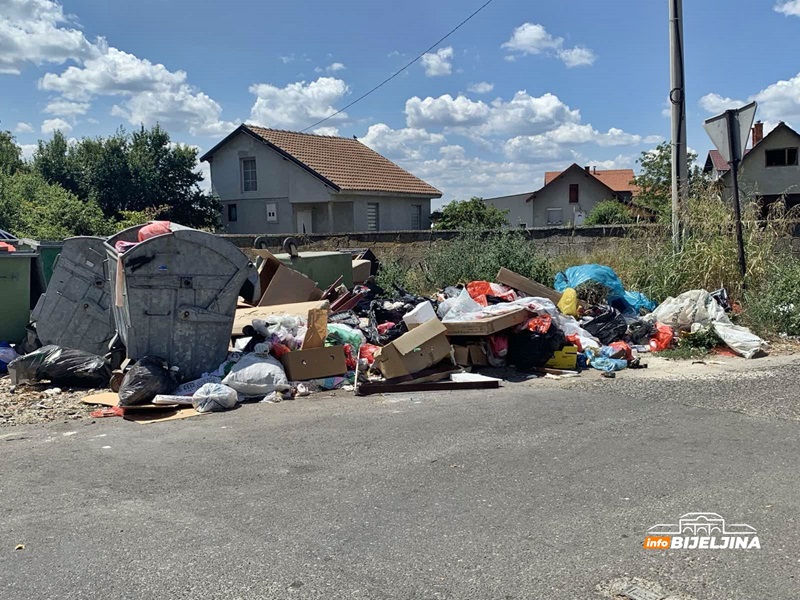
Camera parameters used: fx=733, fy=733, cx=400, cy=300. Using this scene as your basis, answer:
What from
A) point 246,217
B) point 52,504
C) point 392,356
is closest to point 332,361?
point 392,356

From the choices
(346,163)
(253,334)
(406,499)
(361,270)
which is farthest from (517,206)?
(406,499)

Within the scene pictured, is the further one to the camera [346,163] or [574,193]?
[574,193]

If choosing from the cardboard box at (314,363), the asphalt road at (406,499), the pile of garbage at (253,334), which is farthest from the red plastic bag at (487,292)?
the asphalt road at (406,499)

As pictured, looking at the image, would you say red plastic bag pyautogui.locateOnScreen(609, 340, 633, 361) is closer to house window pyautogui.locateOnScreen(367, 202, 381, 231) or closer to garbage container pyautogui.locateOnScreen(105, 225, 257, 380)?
garbage container pyautogui.locateOnScreen(105, 225, 257, 380)

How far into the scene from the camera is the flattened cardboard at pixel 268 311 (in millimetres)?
8203

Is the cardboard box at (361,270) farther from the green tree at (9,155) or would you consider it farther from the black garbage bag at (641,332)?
the green tree at (9,155)

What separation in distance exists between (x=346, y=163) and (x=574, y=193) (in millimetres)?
23419

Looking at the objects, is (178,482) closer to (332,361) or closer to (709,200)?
(332,361)

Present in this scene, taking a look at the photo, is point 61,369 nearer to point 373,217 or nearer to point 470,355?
point 470,355

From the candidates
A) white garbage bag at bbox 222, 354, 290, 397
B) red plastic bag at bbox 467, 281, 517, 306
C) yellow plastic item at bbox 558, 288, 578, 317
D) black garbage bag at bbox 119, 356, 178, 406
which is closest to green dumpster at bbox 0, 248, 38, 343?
black garbage bag at bbox 119, 356, 178, 406

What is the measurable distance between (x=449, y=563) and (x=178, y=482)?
194 cm

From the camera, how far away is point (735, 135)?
9.59 meters

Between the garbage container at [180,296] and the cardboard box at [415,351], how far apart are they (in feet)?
5.30

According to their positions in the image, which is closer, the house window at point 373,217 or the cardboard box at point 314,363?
the cardboard box at point 314,363
